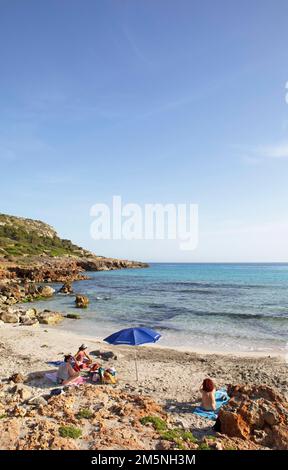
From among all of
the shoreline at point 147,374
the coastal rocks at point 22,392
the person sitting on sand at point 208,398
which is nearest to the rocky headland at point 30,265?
the shoreline at point 147,374

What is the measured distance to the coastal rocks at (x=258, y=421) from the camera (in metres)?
10.1

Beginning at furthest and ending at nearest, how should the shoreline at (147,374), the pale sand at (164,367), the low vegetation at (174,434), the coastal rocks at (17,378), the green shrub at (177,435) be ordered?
the coastal rocks at (17,378)
the pale sand at (164,367)
the shoreline at (147,374)
the green shrub at (177,435)
the low vegetation at (174,434)

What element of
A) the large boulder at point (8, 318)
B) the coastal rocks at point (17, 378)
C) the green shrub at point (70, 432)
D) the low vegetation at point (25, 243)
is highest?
the low vegetation at point (25, 243)

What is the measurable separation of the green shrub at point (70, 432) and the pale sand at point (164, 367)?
3839 millimetres

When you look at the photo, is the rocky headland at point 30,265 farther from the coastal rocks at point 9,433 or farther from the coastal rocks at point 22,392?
the coastal rocks at point 9,433

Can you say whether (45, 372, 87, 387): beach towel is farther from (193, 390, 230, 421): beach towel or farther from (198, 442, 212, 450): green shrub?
(198, 442, 212, 450): green shrub

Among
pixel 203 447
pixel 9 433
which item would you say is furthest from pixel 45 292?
pixel 203 447

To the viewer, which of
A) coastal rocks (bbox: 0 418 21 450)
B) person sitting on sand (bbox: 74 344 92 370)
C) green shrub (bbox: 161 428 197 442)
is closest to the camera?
coastal rocks (bbox: 0 418 21 450)

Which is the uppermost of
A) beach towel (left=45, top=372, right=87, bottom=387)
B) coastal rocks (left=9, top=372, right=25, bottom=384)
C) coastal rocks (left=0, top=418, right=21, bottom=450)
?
coastal rocks (left=0, top=418, right=21, bottom=450)

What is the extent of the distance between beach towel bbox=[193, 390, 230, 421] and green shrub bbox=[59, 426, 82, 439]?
4654mm

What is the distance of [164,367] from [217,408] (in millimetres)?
5868

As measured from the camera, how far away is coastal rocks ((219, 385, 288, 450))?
33.0 feet

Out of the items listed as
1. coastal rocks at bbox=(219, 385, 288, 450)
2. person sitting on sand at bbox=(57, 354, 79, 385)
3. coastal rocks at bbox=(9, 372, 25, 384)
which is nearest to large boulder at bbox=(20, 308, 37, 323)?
coastal rocks at bbox=(9, 372, 25, 384)
